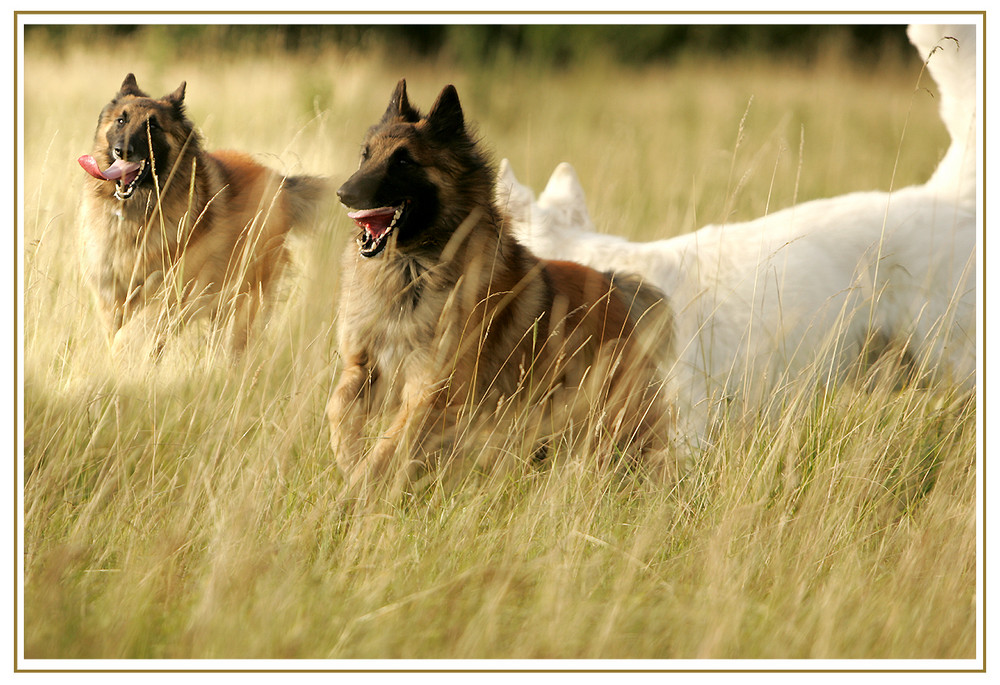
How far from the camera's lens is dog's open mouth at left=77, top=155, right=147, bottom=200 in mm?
4441

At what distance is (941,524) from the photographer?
2.71 m

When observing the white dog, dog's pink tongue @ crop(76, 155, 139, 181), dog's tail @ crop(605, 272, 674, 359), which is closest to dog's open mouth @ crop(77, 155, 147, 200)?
dog's pink tongue @ crop(76, 155, 139, 181)

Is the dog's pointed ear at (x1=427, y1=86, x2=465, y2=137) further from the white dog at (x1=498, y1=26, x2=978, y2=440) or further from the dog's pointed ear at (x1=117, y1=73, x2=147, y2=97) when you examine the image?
the dog's pointed ear at (x1=117, y1=73, x2=147, y2=97)

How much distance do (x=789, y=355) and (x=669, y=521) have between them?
1.19 meters

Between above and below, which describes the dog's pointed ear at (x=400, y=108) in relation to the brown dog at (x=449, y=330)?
above

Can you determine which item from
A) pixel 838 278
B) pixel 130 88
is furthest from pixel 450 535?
pixel 130 88

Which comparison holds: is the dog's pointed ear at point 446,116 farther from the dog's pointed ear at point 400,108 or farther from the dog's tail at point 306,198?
the dog's tail at point 306,198

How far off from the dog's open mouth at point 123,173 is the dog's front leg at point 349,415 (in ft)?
7.32

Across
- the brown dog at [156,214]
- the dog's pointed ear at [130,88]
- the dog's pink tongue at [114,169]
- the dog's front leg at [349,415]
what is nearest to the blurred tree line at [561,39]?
the dog's pointed ear at [130,88]

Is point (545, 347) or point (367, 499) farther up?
point (545, 347)

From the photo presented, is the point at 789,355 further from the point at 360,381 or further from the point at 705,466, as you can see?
the point at 360,381

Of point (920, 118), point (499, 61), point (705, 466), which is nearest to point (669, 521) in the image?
point (705, 466)

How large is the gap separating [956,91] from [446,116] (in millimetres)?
2485

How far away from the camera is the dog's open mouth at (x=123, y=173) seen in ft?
14.6
